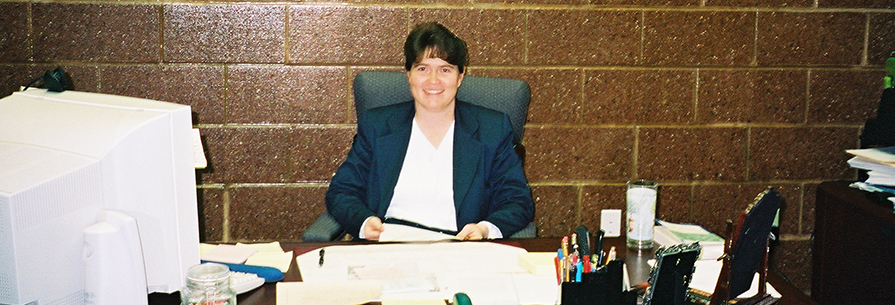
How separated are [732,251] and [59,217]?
1036mm

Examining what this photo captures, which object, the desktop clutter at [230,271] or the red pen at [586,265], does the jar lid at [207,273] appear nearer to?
the desktop clutter at [230,271]

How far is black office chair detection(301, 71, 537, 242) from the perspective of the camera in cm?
227

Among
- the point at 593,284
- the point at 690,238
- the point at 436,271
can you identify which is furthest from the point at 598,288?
the point at 690,238

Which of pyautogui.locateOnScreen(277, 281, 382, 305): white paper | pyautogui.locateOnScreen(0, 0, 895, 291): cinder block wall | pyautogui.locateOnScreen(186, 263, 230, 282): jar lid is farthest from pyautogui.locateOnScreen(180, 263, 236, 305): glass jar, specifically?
pyautogui.locateOnScreen(0, 0, 895, 291): cinder block wall

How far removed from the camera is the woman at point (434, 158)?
86.1 inches

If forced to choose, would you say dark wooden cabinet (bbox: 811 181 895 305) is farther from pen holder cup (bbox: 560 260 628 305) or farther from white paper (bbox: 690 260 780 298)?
pen holder cup (bbox: 560 260 628 305)

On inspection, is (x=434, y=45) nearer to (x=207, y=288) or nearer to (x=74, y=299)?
(x=207, y=288)

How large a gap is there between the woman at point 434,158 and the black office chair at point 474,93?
0.05 meters

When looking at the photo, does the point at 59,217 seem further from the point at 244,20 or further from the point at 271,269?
the point at 244,20

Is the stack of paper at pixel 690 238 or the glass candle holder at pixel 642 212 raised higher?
the glass candle holder at pixel 642 212

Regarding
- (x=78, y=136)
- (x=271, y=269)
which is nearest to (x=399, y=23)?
(x=271, y=269)

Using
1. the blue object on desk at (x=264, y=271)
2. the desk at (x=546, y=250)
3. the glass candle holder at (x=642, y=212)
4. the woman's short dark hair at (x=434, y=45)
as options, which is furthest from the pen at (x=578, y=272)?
the woman's short dark hair at (x=434, y=45)

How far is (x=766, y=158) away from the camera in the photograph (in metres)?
2.96

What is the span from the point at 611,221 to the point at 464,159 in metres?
0.97
